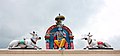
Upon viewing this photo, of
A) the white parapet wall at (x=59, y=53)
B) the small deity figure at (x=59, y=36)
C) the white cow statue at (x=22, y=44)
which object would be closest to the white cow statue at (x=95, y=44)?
the white parapet wall at (x=59, y=53)

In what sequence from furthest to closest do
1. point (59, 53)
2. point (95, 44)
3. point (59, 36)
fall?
point (59, 36)
point (95, 44)
point (59, 53)

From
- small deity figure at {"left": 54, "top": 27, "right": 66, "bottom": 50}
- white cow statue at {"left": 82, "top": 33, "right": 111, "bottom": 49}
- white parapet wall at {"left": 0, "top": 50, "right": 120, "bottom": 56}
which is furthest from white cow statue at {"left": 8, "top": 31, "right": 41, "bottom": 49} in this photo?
white cow statue at {"left": 82, "top": 33, "right": 111, "bottom": 49}

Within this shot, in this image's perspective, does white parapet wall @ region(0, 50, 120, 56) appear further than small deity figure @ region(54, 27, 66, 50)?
No

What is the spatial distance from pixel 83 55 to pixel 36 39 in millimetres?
4594

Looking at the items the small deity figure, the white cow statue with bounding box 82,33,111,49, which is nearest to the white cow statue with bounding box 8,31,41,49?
the small deity figure

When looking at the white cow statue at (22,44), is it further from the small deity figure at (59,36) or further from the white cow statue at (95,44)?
the white cow statue at (95,44)

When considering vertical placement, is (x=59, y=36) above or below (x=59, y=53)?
above

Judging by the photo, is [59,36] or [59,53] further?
[59,36]

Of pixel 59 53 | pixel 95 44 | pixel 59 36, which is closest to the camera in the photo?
pixel 59 53

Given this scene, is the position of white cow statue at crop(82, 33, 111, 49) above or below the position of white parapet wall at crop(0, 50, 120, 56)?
above

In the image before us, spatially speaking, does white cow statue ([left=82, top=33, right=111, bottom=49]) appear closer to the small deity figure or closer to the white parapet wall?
the white parapet wall

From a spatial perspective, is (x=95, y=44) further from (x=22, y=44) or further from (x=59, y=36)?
(x=22, y=44)

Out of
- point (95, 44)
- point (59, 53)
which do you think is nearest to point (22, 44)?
point (59, 53)

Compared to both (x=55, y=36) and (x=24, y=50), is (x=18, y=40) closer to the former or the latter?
(x=24, y=50)
